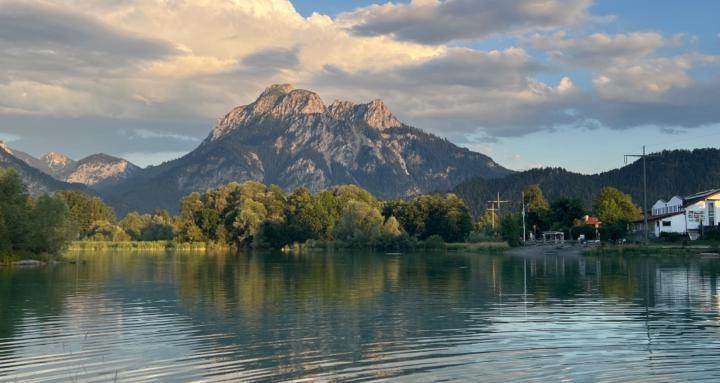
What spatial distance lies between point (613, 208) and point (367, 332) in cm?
11776

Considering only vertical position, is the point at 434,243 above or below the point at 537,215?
below

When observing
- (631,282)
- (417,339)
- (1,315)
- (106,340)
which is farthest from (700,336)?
(1,315)

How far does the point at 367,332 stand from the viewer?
28.4 m

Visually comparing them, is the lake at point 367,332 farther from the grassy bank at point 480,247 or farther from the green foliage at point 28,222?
the grassy bank at point 480,247

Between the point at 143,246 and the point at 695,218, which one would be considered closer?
the point at 695,218

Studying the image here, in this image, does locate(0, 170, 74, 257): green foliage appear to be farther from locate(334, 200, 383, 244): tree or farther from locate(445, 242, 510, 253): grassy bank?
locate(334, 200, 383, 244): tree

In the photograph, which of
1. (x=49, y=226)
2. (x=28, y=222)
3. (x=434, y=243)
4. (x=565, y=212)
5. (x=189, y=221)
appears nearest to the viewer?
(x=28, y=222)

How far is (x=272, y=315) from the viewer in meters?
34.5

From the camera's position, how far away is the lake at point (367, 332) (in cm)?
2080

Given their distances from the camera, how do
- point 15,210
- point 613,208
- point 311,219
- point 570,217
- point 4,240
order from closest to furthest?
point 4,240 → point 15,210 → point 613,208 → point 570,217 → point 311,219

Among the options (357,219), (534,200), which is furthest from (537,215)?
(357,219)

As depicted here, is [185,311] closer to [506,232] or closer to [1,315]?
[1,315]

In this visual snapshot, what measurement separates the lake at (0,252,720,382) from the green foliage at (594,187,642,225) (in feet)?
274

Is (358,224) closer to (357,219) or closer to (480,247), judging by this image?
(357,219)
